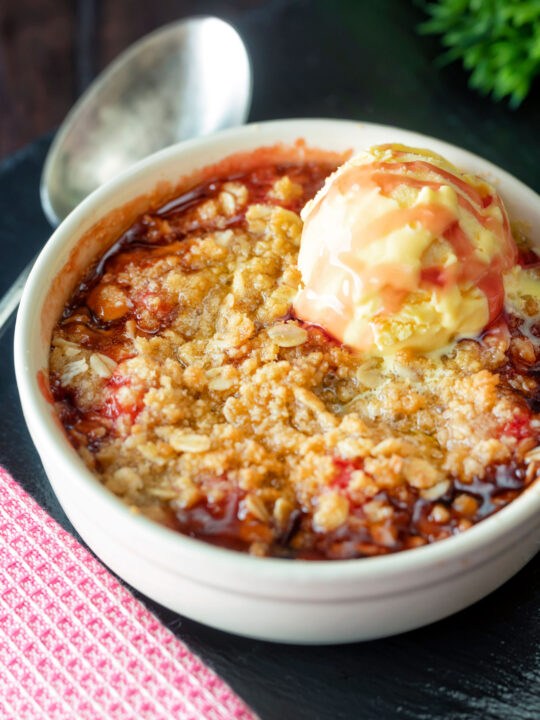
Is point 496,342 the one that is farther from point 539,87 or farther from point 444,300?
point 539,87

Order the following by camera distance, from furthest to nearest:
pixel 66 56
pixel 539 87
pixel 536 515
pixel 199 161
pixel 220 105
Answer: pixel 66 56 → pixel 539 87 → pixel 220 105 → pixel 199 161 → pixel 536 515

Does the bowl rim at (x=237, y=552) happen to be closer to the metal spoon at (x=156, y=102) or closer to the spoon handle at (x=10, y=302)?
the spoon handle at (x=10, y=302)

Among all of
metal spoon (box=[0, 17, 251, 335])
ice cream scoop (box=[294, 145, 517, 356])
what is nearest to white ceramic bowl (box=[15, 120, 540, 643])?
ice cream scoop (box=[294, 145, 517, 356])

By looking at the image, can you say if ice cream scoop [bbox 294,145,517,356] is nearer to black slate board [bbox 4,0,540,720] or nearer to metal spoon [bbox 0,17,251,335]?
black slate board [bbox 4,0,540,720]

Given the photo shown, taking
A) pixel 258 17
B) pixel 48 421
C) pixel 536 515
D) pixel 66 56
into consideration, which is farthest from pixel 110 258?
pixel 66 56

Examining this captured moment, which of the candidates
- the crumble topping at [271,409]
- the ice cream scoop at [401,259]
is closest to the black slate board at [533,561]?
the crumble topping at [271,409]

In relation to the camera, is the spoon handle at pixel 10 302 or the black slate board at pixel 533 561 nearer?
the black slate board at pixel 533 561
